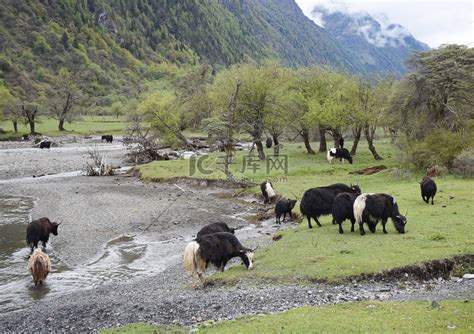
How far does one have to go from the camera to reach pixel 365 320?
9906 mm

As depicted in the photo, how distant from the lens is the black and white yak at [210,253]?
14.0 metres

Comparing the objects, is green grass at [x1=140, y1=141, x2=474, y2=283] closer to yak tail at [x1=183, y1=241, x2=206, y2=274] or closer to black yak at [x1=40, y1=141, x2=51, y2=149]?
yak tail at [x1=183, y1=241, x2=206, y2=274]

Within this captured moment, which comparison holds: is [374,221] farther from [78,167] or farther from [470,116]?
[78,167]

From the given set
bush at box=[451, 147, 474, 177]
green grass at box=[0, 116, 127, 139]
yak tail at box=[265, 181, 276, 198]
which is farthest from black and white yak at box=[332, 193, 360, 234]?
green grass at box=[0, 116, 127, 139]

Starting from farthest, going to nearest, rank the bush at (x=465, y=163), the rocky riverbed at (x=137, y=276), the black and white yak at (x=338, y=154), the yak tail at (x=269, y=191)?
1. the black and white yak at (x=338, y=154)
2. the yak tail at (x=269, y=191)
3. the bush at (x=465, y=163)
4. the rocky riverbed at (x=137, y=276)

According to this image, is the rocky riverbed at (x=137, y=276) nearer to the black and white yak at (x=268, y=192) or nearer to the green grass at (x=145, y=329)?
the green grass at (x=145, y=329)

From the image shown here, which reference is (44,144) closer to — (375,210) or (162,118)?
(162,118)

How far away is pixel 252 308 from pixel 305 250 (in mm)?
4642

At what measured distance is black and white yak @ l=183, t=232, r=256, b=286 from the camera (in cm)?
1398

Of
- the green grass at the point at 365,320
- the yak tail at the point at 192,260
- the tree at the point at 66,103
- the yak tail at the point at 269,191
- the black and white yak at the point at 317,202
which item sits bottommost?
the green grass at the point at 365,320

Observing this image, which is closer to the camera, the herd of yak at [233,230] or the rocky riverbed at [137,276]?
the rocky riverbed at [137,276]

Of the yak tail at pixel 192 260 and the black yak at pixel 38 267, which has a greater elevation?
the yak tail at pixel 192 260

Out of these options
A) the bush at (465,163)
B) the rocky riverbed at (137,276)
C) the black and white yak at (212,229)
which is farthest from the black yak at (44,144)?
the black and white yak at (212,229)

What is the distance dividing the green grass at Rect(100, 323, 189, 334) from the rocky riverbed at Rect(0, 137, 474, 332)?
0.46 m
